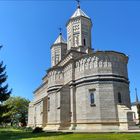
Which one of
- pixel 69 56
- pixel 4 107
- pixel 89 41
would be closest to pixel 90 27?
pixel 89 41

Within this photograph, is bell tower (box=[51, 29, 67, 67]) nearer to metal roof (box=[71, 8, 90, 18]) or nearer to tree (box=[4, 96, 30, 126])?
metal roof (box=[71, 8, 90, 18])

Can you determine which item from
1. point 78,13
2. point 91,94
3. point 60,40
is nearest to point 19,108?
point 60,40

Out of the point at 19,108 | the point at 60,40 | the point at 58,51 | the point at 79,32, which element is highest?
the point at 60,40

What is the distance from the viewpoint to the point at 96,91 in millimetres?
31047

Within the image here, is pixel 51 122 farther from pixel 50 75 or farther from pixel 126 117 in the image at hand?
pixel 126 117

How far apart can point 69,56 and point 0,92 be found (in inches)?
513

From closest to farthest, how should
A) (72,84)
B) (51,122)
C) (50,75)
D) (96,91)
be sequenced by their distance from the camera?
(96,91) → (72,84) → (51,122) → (50,75)

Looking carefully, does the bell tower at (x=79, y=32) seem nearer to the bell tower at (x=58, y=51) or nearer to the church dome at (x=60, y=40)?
the bell tower at (x=58, y=51)

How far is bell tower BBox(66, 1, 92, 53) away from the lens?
4038 centimetres

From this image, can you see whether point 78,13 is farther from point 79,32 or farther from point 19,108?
point 19,108

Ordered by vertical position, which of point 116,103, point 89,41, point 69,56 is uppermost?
point 89,41

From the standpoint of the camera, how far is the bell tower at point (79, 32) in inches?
1590

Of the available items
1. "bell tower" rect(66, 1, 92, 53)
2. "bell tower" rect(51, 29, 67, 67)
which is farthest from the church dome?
"bell tower" rect(66, 1, 92, 53)

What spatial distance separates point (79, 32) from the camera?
134 ft
